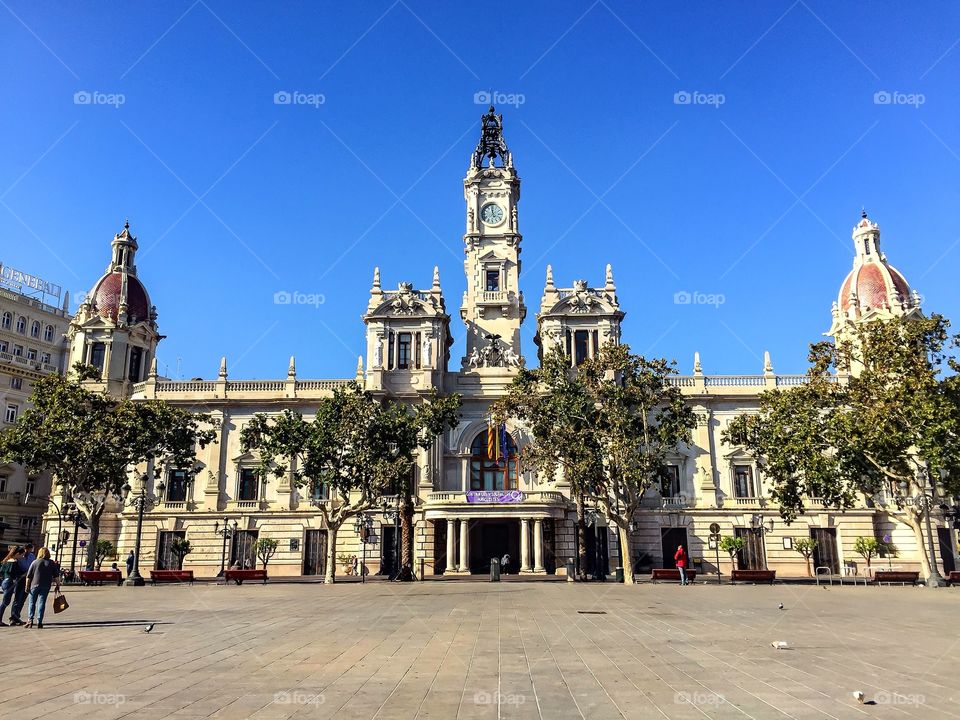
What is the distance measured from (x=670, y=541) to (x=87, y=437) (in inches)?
1490

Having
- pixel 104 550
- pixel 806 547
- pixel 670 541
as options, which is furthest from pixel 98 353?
pixel 806 547

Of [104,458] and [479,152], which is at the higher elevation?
[479,152]

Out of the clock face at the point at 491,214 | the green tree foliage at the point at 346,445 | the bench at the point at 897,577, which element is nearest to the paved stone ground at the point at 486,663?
the bench at the point at 897,577

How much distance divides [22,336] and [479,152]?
47.2m

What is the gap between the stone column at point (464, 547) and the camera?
4838 centimetres

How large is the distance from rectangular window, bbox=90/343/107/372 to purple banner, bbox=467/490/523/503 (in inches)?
1229

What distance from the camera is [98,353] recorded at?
192ft

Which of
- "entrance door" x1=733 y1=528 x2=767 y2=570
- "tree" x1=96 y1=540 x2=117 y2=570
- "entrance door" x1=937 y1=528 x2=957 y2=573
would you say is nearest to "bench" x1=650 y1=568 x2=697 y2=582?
"entrance door" x1=733 y1=528 x2=767 y2=570

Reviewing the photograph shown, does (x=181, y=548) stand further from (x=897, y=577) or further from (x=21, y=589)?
(x=897, y=577)

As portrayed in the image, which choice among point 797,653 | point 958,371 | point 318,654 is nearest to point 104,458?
point 318,654

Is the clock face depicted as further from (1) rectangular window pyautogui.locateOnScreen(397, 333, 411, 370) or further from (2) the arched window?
(2) the arched window

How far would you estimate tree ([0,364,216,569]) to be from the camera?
39094 mm

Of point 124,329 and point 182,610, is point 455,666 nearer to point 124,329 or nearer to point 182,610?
point 182,610

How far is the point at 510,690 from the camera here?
1016cm
